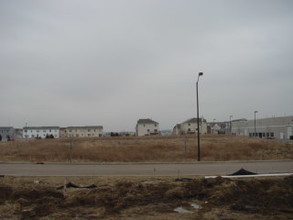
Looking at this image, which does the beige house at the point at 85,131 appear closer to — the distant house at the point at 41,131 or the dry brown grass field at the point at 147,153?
the distant house at the point at 41,131

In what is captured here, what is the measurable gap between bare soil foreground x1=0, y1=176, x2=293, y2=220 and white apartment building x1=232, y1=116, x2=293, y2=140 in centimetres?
5439

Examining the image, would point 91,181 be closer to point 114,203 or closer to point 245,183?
point 114,203

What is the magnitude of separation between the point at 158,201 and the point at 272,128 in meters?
73.4

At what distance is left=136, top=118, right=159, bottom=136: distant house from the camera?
3648 inches

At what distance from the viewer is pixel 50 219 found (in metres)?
5.93

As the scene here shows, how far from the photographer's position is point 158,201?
7371 millimetres

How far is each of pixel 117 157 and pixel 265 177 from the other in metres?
12.1

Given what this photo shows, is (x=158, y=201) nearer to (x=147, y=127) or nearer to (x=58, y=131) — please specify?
(x=147, y=127)

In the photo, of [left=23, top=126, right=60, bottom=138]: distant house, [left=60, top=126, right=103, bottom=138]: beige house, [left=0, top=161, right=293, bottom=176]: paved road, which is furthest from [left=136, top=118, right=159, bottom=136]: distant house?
[left=0, top=161, right=293, bottom=176]: paved road

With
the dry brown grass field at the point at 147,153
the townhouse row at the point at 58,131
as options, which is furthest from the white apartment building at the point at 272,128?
the townhouse row at the point at 58,131

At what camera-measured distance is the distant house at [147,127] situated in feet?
304

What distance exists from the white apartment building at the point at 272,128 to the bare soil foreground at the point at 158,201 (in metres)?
54.4

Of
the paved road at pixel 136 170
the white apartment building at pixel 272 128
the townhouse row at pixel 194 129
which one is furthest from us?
the townhouse row at pixel 194 129

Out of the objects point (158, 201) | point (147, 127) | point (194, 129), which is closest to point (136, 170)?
point (158, 201)
